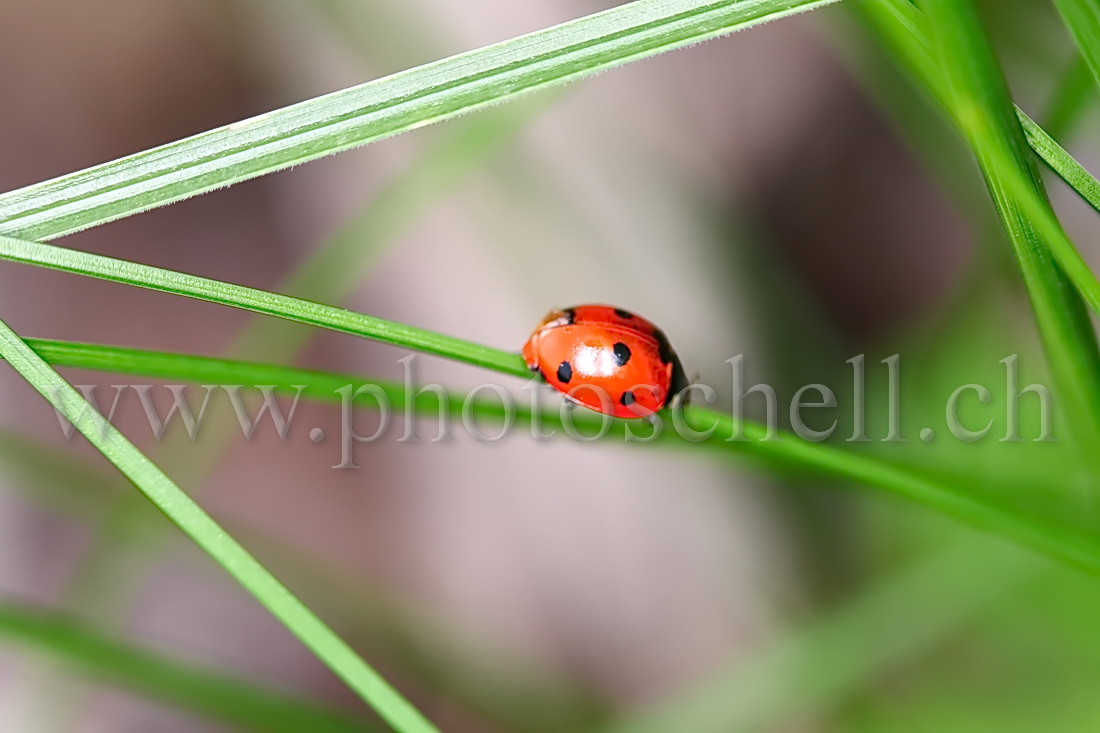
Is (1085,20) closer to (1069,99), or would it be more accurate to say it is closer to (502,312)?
(1069,99)

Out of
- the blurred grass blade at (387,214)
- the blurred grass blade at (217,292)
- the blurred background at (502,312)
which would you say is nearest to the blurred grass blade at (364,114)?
the blurred grass blade at (217,292)

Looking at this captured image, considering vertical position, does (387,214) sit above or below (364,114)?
above

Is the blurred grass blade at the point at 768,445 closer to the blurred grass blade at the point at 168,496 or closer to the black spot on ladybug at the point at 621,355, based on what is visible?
the blurred grass blade at the point at 168,496

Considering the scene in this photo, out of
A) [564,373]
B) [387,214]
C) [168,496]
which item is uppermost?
[387,214]

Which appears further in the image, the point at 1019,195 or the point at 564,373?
the point at 564,373

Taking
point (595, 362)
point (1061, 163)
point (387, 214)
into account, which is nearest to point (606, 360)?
point (595, 362)

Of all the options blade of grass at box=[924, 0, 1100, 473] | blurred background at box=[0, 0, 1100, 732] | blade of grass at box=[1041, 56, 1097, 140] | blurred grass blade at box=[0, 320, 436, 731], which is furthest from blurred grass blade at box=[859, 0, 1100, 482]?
blurred background at box=[0, 0, 1100, 732]

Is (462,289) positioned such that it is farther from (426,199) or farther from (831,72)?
(831,72)
